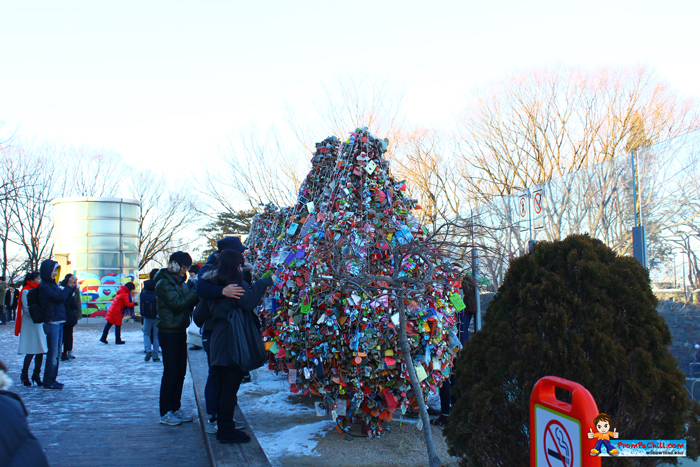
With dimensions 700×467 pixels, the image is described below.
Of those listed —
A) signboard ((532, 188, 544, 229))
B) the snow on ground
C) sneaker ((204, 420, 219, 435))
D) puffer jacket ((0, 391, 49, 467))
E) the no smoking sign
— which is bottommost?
the snow on ground

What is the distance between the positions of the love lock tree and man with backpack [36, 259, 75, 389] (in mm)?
4314

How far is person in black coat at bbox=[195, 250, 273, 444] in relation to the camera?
4445 millimetres

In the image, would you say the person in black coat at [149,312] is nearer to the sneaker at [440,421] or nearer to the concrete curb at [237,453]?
the concrete curb at [237,453]

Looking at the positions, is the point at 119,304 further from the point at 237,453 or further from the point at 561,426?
the point at 561,426

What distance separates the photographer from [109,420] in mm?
5906

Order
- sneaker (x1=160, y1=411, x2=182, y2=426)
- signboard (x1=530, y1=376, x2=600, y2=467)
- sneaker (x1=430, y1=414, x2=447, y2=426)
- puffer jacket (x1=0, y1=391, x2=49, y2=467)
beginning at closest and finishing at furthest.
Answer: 1. puffer jacket (x1=0, y1=391, x2=49, y2=467)
2. signboard (x1=530, y1=376, x2=600, y2=467)
3. sneaker (x1=430, y1=414, x2=447, y2=426)
4. sneaker (x1=160, y1=411, x2=182, y2=426)

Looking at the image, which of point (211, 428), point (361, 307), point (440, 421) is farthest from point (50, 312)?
point (440, 421)

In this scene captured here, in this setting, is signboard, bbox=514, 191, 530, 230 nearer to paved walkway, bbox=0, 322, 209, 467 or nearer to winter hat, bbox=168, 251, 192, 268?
winter hat, bbox=168, 251, 192, 268

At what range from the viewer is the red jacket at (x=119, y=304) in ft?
42.8

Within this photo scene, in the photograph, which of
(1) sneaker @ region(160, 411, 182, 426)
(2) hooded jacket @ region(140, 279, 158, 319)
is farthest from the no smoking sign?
(2) hooded jacket @ region(140, 279, 158, 319)

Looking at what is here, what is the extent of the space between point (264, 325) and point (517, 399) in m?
3.76

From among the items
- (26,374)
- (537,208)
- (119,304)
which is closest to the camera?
(537,208)

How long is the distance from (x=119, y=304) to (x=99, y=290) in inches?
366

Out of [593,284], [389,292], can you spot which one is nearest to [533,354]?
[593,284]
